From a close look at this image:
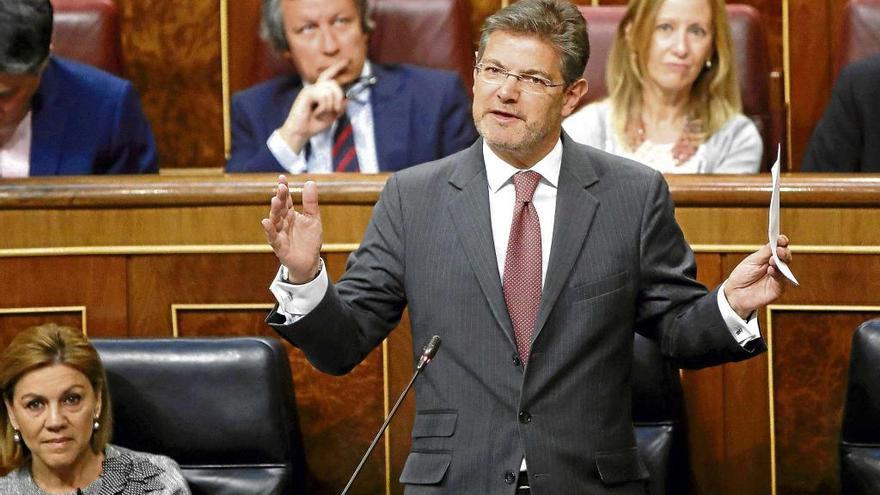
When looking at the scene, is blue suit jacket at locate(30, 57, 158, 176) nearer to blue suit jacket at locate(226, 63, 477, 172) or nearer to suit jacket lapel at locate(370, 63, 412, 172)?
blue suit jacket at locate(226, 63, 477, 172)

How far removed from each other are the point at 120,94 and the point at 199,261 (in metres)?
0.41

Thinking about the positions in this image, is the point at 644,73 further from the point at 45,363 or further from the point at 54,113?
the point at 45,363

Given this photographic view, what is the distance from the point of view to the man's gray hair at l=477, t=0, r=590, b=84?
3.74 ft

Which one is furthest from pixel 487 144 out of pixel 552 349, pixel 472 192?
pixel 552 349

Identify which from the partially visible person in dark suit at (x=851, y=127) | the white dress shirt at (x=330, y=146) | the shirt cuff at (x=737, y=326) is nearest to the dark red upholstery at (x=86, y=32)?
the white dress shirt at (x=330, y=146)

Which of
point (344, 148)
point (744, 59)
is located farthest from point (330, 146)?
point (744, 59)

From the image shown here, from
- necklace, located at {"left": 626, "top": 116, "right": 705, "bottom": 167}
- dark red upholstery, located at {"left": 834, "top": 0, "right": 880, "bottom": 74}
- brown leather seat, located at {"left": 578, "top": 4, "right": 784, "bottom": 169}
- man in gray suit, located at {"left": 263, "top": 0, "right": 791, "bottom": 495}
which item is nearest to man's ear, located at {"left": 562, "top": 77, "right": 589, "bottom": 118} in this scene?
man in gray suit, located at {"left": 263, "top": 0, "right": 791, "bottom": 495}

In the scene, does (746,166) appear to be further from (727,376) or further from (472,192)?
(472,192)

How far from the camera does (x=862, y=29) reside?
1974 millimetres

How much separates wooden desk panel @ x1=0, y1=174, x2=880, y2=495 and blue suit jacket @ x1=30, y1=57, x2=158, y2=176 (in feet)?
0.72

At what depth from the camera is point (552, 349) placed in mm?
1112

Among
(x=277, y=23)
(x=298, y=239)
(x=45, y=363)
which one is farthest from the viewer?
(x=277, y=23)

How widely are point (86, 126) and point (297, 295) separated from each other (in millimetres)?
824

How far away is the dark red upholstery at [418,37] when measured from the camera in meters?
2.04
